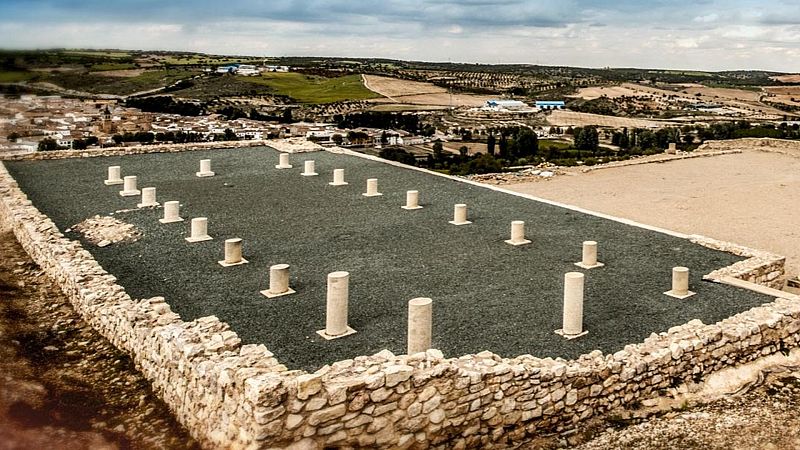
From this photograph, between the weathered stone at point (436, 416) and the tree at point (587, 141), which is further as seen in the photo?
the tree at point (587, 141)

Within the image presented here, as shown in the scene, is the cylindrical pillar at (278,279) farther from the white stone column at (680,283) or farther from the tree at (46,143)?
the white stone column at (680,283)

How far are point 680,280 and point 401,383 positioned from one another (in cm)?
581

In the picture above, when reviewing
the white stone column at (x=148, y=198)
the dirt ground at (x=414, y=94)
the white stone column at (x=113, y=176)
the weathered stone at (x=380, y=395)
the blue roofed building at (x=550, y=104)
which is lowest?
the weathered stone at (x=380, y=395)

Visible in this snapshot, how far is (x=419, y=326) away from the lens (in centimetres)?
786

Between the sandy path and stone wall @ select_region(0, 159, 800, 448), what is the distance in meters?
8.87

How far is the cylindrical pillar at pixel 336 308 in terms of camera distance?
8547mm

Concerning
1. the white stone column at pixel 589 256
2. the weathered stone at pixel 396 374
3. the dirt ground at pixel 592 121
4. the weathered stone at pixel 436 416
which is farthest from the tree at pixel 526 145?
the weathered stone at pixel 396 374

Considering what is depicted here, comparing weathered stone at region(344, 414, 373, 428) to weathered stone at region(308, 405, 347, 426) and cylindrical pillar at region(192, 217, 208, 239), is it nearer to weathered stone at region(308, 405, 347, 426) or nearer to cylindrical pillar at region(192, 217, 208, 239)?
weathered stone at region(308, 405, 347, 426)

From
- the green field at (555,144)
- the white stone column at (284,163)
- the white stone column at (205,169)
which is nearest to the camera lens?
the white stone column at (205,169)

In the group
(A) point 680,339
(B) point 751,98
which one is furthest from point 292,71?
(A) point 680,339

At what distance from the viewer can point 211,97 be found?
50.5 metres

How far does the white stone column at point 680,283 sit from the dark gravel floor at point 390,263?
0.57 ft

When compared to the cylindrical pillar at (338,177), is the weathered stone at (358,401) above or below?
below

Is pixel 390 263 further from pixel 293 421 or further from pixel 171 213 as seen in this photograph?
pixel 293 421
